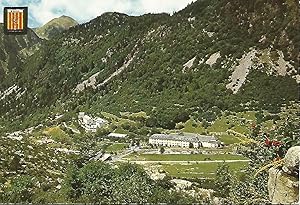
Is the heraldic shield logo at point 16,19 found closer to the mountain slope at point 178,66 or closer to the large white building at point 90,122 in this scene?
the mountain slope at point 178,66

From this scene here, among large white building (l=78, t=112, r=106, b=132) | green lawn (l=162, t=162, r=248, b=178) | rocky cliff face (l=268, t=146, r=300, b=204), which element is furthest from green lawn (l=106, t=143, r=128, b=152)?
rocky cliff face (l=268, t=146, r=300, b=204)

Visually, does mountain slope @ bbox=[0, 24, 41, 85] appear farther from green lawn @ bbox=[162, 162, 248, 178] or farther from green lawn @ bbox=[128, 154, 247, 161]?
green lawn @ bbox=[162, 162, 248, 178]

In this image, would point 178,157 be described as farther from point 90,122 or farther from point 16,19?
point 16,19

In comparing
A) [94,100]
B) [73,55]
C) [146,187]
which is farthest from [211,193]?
[73,55]

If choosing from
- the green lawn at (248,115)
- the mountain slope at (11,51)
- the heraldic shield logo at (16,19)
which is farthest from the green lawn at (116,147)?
the mountain slope at (11,51)

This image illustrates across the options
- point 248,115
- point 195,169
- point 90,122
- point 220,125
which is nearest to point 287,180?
point 195,169
